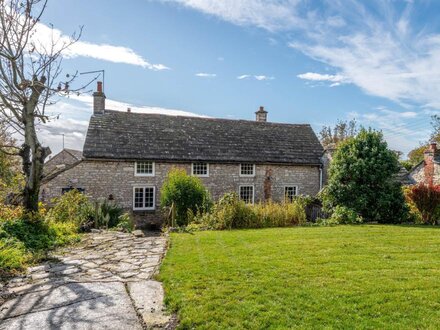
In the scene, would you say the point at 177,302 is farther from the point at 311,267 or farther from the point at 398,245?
the point at 398,245

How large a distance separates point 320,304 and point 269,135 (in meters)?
19.3

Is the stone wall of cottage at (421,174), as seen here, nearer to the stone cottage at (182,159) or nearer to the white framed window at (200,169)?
the stone cottage at (182,159)

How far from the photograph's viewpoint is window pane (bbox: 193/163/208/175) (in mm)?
19469

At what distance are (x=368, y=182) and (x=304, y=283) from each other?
11.2 meters

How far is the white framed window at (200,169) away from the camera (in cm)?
1944

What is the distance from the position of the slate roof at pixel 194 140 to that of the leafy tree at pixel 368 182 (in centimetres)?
589

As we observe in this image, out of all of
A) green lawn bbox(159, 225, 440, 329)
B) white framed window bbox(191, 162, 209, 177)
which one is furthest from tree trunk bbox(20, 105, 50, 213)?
white framed window bbox(191, 162, 209, 177)

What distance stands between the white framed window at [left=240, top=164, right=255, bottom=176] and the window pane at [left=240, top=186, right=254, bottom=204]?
2.99ft

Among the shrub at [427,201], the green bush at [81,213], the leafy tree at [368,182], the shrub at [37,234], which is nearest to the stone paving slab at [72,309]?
the shrub at [37,234]

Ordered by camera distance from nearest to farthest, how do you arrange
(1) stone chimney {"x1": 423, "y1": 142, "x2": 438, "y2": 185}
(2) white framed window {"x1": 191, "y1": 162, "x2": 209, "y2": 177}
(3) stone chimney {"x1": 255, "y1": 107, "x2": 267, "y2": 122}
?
(1) stone chimney {"x1": 423, "y1": 142, "x2": 438, "y2": 185}, (2) white framed window {"x1": 191, "y1": 162, "x2": 209, "y2": 177}, (3) stone chimney {"x1": 255, "y1": 107, "x2": 267, "y2": 122}

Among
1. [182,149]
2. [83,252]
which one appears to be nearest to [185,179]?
[182,149]

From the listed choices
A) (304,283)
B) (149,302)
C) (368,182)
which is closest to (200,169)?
(368,182)

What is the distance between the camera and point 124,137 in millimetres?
19062

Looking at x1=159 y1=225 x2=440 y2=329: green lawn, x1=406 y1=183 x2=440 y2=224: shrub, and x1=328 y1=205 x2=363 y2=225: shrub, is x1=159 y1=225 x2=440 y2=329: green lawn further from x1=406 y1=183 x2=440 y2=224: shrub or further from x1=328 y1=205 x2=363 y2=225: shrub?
x1=406 y1=183 x2=440 y2=224: shrub
